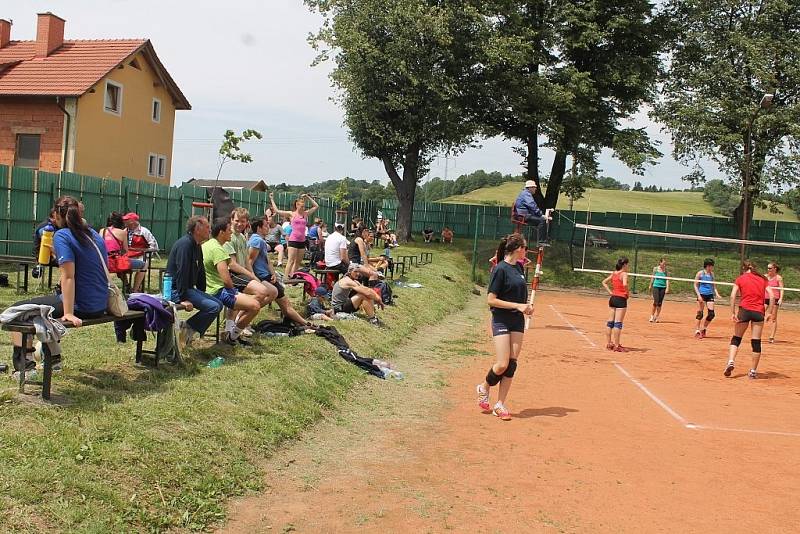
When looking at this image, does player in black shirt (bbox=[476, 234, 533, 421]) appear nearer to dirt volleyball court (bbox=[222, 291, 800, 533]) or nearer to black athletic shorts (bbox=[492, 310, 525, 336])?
black athletic shorts (bbox=[492, 310, 525, 336])

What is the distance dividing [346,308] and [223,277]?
5.19 metres

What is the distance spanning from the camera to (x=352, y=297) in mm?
15109

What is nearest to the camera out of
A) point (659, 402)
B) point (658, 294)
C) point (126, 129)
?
point (659, 402)

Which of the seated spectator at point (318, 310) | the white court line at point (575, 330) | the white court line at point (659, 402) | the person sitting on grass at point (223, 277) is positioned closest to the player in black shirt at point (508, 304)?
the white court line at point (659, 402)

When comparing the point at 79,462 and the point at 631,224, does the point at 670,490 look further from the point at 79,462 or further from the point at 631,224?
the point at 631,224

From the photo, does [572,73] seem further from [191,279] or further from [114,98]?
[191,279]

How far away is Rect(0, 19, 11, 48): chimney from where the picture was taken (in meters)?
38.5

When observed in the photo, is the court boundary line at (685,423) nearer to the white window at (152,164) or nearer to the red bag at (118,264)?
the red bag at (118,264)

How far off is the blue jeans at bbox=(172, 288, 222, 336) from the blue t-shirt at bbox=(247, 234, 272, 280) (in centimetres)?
266

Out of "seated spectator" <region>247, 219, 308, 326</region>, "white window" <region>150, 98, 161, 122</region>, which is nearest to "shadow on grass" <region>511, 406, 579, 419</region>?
"seated spectator" <region>247, 219, 308, 326</region>

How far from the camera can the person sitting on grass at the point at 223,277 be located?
10.0m

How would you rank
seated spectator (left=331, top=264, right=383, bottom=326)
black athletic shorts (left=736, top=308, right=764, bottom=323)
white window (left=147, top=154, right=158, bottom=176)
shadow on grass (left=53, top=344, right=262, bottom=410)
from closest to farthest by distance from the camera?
1. shadow on grass (left=53, top=344, right=262, bottom=410)
2. black athletic shorts (left=736, top=308, right=764, bottom=323)
3. seated spectator (left=331, top=264, right=383, bottom=326)
4. white window (left=147, top=154, right=158, bottom=176)

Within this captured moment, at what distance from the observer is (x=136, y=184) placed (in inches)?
981

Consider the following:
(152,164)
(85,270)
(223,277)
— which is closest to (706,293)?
(223,277)
